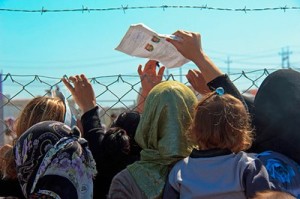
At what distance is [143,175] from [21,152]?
605 millimetres

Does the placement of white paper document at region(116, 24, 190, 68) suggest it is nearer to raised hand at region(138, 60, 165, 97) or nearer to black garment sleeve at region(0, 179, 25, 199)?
raised hand at region(138, 60, 165, 97)

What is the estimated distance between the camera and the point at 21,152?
1825 millimetres

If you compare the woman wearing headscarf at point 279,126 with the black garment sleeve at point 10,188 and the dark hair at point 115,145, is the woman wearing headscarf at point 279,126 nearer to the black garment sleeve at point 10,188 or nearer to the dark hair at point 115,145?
the dark hair at point 115,145

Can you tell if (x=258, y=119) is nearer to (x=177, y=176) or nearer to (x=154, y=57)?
(x=177, y=176)

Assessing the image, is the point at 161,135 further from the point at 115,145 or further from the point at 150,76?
the point at 150,76

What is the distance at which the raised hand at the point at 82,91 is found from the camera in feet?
8.86

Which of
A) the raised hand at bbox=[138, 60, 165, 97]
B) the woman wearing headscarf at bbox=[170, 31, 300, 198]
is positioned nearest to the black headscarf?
the woman wearing headscarf at bbox=[170, 31, 300, 198]

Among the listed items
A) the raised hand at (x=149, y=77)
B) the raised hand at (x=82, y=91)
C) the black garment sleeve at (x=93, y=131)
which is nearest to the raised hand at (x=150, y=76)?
the raised hand at (x=149, y=77)

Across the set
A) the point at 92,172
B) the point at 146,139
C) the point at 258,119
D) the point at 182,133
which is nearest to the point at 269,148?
the point at 258,119

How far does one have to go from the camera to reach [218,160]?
2.00m

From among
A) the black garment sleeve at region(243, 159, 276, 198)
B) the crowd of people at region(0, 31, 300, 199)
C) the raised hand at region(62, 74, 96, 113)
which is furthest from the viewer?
the raised hand at region(62, 74, 96, 113)

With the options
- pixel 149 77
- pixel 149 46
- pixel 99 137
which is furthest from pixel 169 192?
pixel 149 77

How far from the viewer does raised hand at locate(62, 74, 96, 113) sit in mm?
2699

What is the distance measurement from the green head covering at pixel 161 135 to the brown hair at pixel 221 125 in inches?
5.1
